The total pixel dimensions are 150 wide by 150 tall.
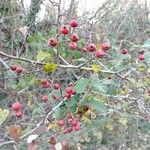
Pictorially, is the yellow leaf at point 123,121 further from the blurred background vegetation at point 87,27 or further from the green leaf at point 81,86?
the green leaf at point 81,86

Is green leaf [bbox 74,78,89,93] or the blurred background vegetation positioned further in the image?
the blurred background vegetation

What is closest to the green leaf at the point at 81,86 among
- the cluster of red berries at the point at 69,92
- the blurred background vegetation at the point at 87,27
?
the cluster of red berries at the point at 69,92

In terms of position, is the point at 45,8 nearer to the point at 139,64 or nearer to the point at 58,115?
the point at 139,64

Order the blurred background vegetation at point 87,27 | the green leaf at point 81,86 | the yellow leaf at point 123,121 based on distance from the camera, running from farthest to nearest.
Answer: the blurred background vegetation at point 87,27 < the yellow leaf at point 123,121 < the green leaf at point 81,86

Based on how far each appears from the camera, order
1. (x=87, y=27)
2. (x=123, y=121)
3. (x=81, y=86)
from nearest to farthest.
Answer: (x=81, y=86) → (x=123, y=121) → (x=87, y=27)

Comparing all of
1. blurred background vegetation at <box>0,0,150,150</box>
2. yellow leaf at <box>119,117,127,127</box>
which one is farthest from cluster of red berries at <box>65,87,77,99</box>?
yellow leaf at <box>119,117,127,127</box>

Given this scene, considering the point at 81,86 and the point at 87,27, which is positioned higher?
the point at 87,27

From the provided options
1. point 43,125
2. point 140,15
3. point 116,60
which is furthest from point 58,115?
point 140,15

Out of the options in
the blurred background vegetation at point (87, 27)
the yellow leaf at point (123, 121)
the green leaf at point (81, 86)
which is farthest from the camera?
the blurred background vegetation at point (87, 27)

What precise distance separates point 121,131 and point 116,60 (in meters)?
1.70

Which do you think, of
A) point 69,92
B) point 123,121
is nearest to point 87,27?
point 123,121

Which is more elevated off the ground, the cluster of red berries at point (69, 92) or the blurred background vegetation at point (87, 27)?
the blurred background vegetation at point (87, 27)

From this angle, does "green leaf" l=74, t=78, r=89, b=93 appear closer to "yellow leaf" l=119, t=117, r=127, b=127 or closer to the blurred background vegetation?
the blurred background vegetation

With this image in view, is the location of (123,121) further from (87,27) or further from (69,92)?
(69,92)
